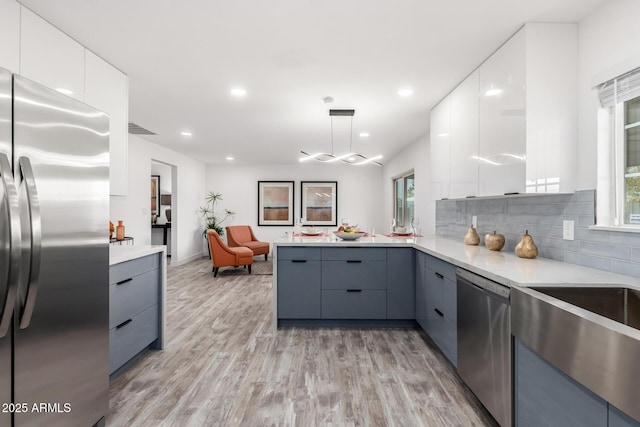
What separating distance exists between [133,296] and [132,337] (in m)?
0.29

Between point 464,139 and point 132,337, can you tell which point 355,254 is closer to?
point 464,139

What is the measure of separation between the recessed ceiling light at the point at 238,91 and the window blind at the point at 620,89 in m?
2.70

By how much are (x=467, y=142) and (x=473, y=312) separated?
58.1 inches

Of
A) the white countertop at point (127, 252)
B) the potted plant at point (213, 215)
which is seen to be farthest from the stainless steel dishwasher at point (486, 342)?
the potted plant at point (213, 215)

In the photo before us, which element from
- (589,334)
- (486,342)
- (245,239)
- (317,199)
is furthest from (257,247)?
(589,334)

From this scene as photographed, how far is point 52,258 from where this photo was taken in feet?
4.50

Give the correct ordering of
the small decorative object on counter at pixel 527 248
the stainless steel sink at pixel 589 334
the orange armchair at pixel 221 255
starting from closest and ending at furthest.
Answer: the stainless steel sink at pixel 589 334, the small decorative object on counter at pixel 527 248, the orange armchair at pixel 221 255

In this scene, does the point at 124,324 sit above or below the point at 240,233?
below

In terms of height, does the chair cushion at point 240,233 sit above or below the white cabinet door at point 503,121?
below

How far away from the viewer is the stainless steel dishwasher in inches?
63.1

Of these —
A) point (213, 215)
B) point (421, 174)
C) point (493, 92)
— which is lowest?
point (213, 215)

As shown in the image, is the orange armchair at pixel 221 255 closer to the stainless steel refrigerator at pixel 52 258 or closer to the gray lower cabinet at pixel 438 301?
the gray lower cabinet at pixel 438 301

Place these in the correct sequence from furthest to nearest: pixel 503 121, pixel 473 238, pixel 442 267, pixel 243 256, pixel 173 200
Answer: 1. pixel 173 200
2. pixel 243 256
3. pixel 473 238
4. pixel 442 267
5. pixel 503 121

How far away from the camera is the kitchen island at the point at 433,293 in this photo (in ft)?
3.83
